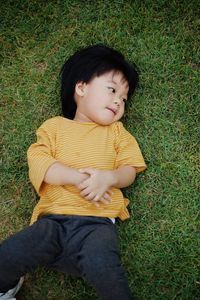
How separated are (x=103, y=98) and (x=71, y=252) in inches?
30.9

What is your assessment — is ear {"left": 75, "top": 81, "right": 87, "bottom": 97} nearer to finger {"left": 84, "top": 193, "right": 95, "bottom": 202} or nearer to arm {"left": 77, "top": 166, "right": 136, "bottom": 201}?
arm {"left": 77, "top": 166, "right": 136, "bottom": 201}

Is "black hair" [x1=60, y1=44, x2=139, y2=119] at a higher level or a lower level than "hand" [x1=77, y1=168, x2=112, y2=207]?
higher

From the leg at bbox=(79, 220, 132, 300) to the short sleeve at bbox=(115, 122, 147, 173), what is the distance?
1.35ft

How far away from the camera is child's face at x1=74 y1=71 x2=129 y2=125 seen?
8.66 feet

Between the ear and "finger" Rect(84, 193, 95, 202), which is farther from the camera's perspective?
the ear

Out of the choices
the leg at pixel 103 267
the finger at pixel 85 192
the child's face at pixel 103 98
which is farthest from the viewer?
the child's face at pixel 103 98

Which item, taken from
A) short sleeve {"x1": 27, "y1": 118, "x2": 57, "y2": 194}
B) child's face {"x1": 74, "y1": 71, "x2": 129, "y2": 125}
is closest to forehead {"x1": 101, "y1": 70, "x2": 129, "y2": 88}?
child's face {"x1": 74, "y1": 71, "x2": 129, "y2": 125}

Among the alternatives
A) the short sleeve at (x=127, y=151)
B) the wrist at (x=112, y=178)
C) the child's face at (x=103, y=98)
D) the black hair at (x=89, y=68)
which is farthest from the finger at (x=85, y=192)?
the black hair at (x=89, y=68)

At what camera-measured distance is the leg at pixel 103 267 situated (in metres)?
2.27

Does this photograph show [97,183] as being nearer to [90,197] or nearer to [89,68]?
[90,197]

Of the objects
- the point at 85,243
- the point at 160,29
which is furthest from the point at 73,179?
the point at 160,29

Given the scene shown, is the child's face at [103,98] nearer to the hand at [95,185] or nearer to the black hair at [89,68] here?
the black hair at [89,68]

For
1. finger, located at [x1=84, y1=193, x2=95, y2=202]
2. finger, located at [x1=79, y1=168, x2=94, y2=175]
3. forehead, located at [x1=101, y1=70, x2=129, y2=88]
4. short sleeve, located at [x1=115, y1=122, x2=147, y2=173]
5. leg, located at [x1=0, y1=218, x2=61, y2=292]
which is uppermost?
forehead, located at [x1=101, y1=70, x2=129, y2=88]

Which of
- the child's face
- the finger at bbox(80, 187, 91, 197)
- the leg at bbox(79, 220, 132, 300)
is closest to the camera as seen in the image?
the leg at bbox(79, 220, 132, 300)
